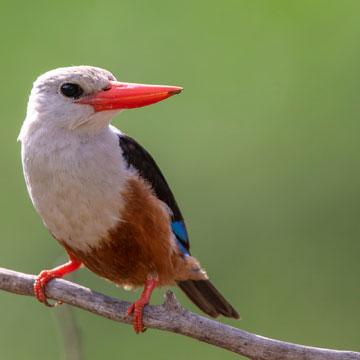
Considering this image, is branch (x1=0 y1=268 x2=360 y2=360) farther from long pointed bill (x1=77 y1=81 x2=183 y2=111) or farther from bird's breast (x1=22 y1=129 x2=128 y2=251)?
long pointed bill (x1=77 y1=81 x2=183 y2=111)

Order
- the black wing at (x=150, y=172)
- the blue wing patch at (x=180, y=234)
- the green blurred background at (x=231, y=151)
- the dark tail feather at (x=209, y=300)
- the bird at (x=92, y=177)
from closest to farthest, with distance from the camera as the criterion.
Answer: the bird at (x=92, y=177) < the black wing at (x=150, y=172) < the blue wing patch at (x=180, y=234) < the dark tail feather at (x=209, y=300) < the green blurred background at (x=231, y=151)

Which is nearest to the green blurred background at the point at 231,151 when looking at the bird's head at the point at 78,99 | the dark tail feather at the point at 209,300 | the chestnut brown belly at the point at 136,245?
A: the dark tail feather at the point at 209,300

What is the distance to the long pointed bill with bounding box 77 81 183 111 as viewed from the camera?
4406 millimetres

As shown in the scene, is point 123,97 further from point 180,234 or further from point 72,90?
point 180,234

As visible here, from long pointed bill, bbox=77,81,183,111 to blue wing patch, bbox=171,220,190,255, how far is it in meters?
0.89

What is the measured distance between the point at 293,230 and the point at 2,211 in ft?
8.04

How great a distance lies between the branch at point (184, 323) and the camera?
4051mm

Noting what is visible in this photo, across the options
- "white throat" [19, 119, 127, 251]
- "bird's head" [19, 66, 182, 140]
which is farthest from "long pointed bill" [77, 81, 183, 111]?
"white throat" [19, 119, 127, 251]

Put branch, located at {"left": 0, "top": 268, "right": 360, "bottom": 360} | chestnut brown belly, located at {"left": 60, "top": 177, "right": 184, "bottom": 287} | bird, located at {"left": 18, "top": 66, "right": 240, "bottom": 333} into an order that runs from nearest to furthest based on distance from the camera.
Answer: branch, located at {"left": 0, "top": 268, "right": 360, "bottom": 360}, bird, located at {"left": 18, "top": 66, "right": 240, "bottom": 333}, chestnut brown belly, located at {"left": 60, "top": 177, "right": 184, "bottom": 287}

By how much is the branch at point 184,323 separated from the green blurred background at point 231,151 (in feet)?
4.80

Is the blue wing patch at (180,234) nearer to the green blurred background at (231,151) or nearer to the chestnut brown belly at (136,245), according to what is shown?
the chestnut brown belly at (136,245)

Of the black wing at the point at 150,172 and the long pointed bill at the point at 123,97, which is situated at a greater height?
the long pointed bill at the point at 123,97

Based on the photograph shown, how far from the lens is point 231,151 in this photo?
24.5ft

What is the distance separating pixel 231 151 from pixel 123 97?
3.03 metres
